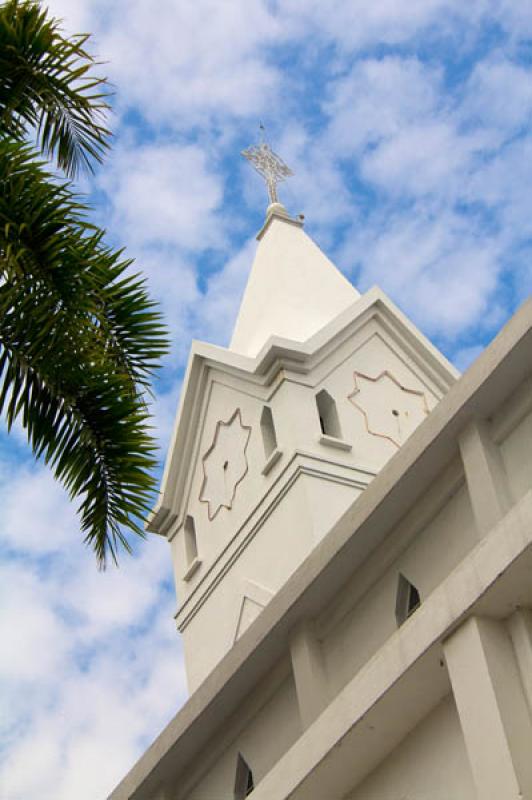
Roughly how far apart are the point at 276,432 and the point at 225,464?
165cm

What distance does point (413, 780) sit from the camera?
1080 cm

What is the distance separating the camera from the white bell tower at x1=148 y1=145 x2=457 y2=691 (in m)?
20.4

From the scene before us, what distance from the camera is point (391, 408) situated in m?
22.0

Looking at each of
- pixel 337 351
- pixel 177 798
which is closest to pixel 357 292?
pixel 337 351

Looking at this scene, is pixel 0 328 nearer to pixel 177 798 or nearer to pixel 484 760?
pixel 484 760

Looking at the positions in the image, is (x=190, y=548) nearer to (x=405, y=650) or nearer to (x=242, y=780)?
(x=242, y=780)

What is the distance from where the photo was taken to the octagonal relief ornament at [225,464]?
72.1ft

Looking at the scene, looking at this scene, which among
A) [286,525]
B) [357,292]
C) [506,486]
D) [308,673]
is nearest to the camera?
[506,486]

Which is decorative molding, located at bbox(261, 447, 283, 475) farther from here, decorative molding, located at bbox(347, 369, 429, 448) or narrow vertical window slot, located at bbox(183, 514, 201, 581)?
narrow vertical window slot, located at bbox(183, 514, 201, 581)

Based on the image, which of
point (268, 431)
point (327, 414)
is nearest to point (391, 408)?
point (327, 414)

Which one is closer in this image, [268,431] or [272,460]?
[272,460]

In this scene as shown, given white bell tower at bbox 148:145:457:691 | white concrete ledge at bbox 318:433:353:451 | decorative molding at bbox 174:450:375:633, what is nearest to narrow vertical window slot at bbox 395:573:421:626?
white bell tower at bbox 148:145:457:691

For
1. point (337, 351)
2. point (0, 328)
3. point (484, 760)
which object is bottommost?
point (484, 760)

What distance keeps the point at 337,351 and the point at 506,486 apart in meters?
11.6
